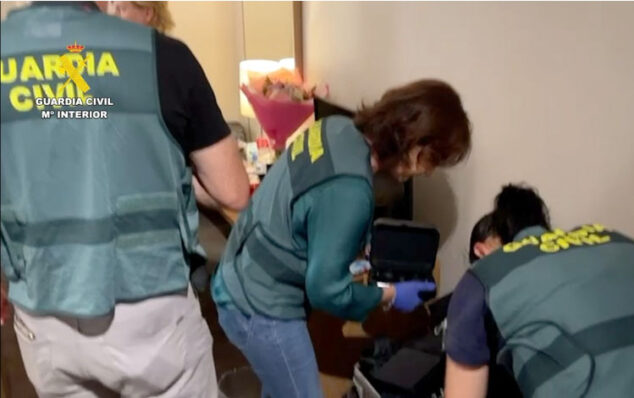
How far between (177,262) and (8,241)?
0.56ft

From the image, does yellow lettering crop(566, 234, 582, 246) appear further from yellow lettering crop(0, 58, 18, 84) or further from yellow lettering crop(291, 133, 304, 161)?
yellow lettering crop(0, 58, 18, 84)

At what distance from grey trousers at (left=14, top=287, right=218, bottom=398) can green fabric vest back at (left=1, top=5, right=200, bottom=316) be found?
2cm

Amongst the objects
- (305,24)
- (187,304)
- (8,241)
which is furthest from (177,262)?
(305,24)

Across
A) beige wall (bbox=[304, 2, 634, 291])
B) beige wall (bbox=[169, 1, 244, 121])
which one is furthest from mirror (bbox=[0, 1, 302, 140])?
beige wall (bbox=[304, 2, 634, 291])

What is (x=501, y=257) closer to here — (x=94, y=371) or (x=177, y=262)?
(x=177, y=262)

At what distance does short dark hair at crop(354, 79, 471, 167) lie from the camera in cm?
86

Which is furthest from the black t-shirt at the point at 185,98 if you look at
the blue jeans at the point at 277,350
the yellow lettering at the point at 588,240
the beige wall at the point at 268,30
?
the yellow lettering at the point at 588,240

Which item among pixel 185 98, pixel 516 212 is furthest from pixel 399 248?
pixel 185 98

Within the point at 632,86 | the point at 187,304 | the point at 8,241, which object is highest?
the point at 632,86

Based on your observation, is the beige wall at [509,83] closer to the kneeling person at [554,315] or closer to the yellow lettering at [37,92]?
the kneeling person at [554,315]

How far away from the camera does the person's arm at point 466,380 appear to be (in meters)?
0.80

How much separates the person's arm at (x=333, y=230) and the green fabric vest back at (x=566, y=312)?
0.50 feet

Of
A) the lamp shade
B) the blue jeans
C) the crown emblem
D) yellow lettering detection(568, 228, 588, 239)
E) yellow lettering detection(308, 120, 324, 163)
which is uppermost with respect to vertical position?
the crown emblem

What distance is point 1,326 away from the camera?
72 cm
